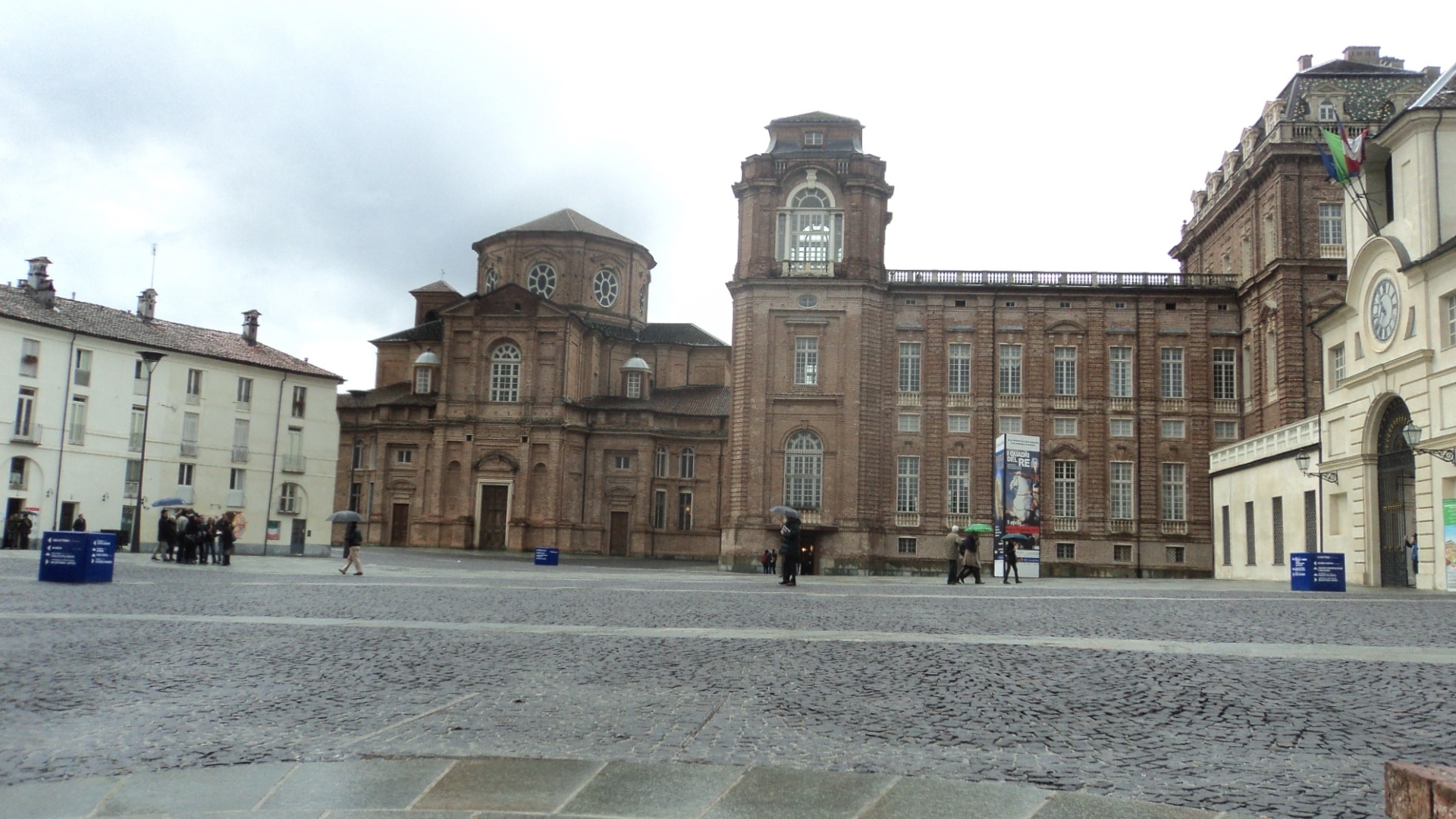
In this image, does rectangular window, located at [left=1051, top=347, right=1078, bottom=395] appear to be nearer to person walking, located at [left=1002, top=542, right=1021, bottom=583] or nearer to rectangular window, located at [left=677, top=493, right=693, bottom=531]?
person walking, located at [left=1002, top=542, right=1021, bottom=583]

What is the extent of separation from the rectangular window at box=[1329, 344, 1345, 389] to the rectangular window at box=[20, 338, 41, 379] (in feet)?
161

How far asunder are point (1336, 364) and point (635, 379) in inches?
1731

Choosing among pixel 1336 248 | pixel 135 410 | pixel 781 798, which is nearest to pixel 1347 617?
pixel 781 798

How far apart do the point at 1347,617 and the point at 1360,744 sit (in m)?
11.4

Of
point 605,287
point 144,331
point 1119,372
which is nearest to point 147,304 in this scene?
point 144,331

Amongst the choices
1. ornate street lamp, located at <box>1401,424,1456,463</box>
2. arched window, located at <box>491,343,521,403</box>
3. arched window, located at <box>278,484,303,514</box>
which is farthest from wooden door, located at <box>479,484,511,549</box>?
ornate street lamp, located at <box>1401,424,1456,463</box>

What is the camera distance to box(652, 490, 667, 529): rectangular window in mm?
67812

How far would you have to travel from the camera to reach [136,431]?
2142 inches

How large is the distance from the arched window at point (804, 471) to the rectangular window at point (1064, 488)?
34.0 feet

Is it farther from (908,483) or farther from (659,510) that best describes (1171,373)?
(659,510)

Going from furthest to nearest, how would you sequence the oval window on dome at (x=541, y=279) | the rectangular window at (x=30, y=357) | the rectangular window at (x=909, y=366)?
the oval window on dome at (x=541, y=279) → the rectangular window at (x=909, y=366) → the rectangular window at (x=30, y=357)

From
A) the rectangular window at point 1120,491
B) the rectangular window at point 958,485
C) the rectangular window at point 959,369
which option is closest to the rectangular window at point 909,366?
the rectangular window at point 959,369

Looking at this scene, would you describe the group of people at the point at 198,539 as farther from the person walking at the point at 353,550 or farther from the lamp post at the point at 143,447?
the person walking at the point at 353,550

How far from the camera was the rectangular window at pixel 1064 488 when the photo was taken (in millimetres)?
52500
